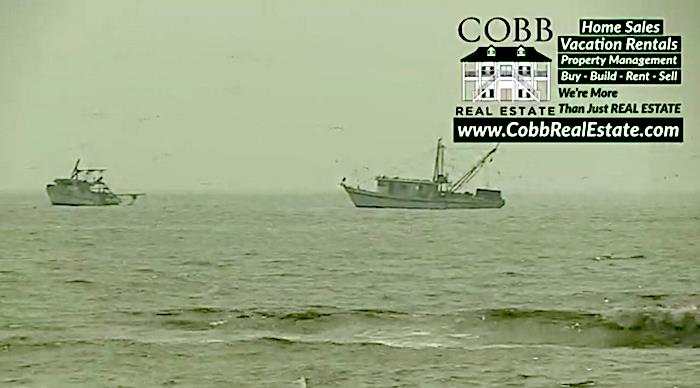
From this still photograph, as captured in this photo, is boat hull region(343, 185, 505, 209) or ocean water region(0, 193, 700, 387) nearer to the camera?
ocean water region(0, 193, 700, 387)

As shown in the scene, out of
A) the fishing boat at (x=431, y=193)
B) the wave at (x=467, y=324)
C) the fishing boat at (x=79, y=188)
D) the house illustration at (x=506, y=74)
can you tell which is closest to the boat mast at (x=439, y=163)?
the fishing boat at (x=431, y=193)

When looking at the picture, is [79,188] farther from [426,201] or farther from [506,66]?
[506,66]

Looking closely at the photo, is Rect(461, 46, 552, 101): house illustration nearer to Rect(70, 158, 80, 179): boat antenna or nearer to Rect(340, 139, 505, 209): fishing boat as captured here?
Rect(340, 139, 505, 209): fishing boat

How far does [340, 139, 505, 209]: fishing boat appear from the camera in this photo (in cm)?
288

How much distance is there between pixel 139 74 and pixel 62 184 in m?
0.34

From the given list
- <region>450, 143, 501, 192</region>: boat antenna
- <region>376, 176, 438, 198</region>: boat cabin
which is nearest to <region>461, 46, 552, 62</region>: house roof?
<region>450, 143, 501, 192</region>: boat antenna

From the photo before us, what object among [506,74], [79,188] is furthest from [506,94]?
[79,188]

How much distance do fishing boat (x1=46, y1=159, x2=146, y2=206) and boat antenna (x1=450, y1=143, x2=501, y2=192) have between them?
2.65 feet

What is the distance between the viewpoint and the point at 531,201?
2.89 meters

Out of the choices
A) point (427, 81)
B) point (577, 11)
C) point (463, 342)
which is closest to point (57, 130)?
point (427, 81)

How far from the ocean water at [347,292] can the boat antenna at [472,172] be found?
0.07 meters

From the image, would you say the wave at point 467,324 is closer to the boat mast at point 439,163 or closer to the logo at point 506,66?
the boat mast at point 439,163

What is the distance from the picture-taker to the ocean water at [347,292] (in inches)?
109

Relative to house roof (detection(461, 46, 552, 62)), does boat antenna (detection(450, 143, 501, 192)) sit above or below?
below
